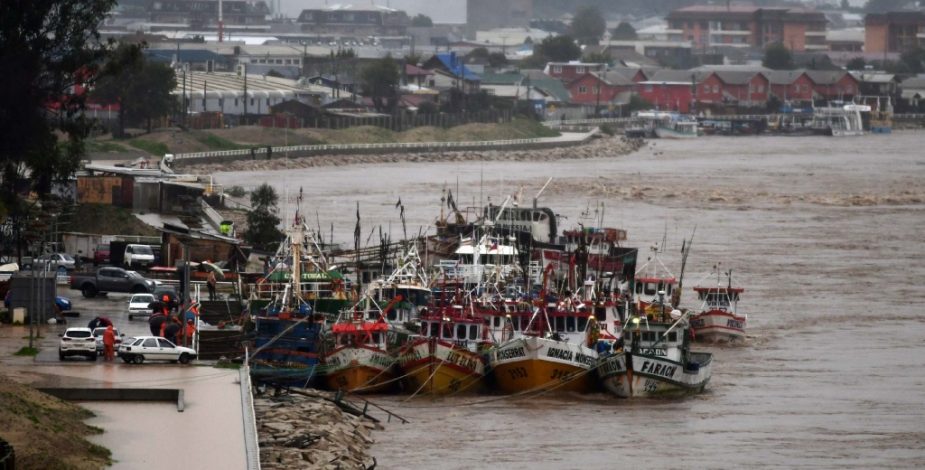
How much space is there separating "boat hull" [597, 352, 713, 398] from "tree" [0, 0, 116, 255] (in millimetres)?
6786

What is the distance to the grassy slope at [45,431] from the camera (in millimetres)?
14328

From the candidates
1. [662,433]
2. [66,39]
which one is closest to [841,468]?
[662,433]

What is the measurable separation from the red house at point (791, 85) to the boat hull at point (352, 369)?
3251 inches

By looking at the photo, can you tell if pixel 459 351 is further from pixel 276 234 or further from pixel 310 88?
pixel 310 88

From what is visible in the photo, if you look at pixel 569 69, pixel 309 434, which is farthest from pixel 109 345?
pixel 569 69

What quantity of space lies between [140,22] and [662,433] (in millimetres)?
120376

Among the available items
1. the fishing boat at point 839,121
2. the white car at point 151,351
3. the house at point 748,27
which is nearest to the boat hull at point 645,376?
the white car at point 151,351

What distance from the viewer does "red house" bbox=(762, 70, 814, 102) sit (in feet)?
336

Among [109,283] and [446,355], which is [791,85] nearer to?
[109,283]

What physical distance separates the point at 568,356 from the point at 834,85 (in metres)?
84.3

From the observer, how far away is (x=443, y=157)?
219 ft

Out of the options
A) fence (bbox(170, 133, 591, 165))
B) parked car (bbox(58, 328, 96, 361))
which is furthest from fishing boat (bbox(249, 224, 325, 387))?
fence (bbox(170, 133, 591, 165))

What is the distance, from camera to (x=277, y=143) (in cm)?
6369

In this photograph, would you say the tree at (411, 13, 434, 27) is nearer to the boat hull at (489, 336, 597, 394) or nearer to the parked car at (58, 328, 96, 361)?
the boat hull at (489, 336, 597, 394)
